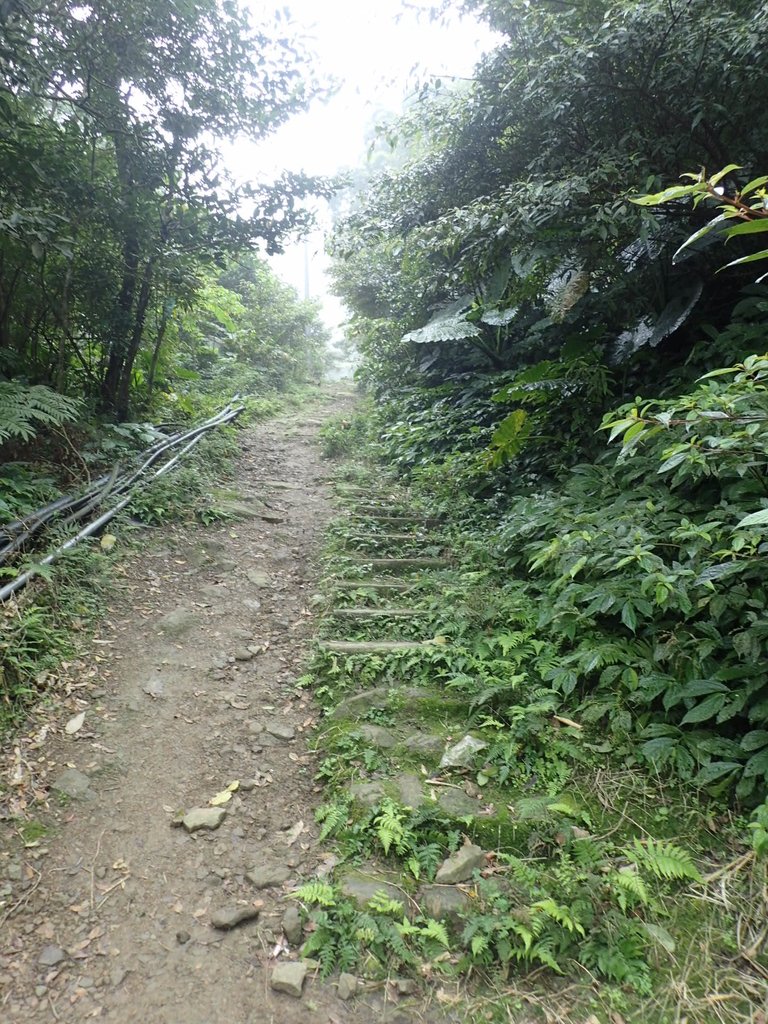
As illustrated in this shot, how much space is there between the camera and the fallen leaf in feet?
8.32

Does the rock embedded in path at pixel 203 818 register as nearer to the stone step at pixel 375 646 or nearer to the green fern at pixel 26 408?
the stone step at pixel 375 646

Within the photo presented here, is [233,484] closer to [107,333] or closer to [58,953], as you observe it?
[107,333]

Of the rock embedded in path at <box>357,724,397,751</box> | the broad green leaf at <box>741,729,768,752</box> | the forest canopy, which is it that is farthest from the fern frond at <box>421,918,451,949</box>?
the forest canopy

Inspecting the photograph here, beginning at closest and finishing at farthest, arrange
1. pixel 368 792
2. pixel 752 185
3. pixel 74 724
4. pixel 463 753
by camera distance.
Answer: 1. pixel 752 185
2. pixel 368 792
3. pixel 463 753
4. pixel 74 724

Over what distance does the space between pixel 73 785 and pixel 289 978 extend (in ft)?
3.98

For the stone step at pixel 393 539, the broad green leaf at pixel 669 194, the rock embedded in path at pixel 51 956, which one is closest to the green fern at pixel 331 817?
the rock embedded in path at pixel 51 956

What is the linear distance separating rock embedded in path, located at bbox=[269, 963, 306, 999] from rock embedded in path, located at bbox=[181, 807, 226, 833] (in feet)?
2.06

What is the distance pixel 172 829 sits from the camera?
218 centimetres

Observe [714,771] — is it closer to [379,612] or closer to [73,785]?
[379,612]

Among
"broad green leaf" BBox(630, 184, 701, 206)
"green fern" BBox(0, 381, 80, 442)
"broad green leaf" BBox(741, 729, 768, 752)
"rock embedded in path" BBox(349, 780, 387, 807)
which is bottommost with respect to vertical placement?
"broad green leaf" BBox(741, 729, 768, 752)

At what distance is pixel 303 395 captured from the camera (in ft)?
39.1

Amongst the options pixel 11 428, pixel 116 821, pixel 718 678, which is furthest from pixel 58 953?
pixel 11 428

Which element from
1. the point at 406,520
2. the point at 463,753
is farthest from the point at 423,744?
the point at 406,520

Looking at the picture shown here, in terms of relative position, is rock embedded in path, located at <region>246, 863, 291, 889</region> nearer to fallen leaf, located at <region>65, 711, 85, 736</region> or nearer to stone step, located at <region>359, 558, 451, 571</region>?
fallen leaf, located at <region>65, 711, 85, 736</region>
